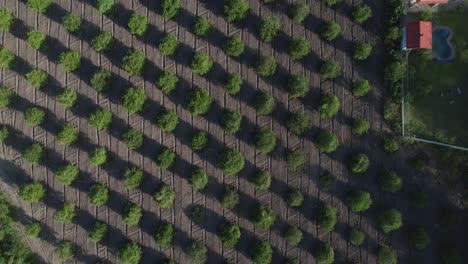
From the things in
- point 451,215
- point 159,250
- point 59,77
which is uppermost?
point 59,77

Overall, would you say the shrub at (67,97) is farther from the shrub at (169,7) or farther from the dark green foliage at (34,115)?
the shrub at (169,7)

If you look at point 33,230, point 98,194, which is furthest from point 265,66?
point 33,230

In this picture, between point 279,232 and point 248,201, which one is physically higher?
point 248,201

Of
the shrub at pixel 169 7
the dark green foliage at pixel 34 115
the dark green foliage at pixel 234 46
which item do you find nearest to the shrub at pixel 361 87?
the dark green foliage at pixel 234 46

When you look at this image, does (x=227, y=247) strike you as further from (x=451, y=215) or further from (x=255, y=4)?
(x=255, y=4)

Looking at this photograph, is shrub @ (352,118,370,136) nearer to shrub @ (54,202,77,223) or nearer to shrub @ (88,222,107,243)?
shrub @ (88,222,107,243)

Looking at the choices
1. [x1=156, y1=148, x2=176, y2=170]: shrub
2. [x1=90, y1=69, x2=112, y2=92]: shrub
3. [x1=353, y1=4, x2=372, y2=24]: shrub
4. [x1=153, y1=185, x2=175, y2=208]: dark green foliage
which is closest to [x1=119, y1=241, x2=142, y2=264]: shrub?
[x1=153, y1=185, x2=175, y2=208]: dark green foliage

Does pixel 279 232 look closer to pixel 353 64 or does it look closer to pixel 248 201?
pixel 248 201

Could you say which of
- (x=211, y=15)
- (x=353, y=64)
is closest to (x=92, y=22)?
(x=211, y=15)
